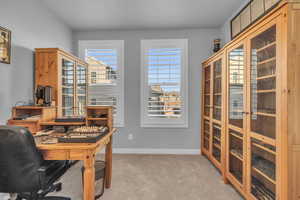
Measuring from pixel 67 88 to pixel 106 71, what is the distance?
106 cm

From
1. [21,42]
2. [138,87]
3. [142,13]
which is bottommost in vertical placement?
[138,87]

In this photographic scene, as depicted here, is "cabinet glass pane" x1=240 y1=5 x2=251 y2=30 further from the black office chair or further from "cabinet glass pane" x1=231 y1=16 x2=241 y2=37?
the black office chair

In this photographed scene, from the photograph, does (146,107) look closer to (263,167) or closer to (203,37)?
(203,37)

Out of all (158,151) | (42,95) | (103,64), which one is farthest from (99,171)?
(103,64)

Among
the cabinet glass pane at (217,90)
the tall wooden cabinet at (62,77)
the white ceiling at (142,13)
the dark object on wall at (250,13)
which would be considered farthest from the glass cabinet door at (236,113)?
the tall wooden cabinet at (62,77)

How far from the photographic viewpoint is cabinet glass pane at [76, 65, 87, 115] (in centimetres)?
311

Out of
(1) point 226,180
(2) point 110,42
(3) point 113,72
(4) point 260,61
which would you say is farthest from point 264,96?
(2) point 110,42

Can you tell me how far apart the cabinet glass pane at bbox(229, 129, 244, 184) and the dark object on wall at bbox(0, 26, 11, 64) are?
2.98 metres

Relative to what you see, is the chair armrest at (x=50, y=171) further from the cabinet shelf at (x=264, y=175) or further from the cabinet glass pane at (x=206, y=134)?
the cabinet glass pane at (x=206, y=134)

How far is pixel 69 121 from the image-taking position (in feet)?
7.40

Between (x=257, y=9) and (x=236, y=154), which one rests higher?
(x=257, y=9)

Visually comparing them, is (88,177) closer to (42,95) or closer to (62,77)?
(42,95)

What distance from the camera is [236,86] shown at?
2.20 metres

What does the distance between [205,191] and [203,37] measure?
2926mm
